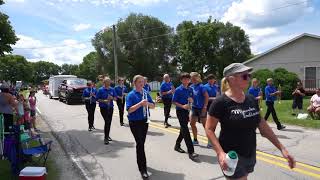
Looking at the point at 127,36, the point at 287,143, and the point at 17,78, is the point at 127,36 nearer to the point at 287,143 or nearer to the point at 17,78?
the point at 287,143

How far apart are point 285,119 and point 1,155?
1024 centimetres

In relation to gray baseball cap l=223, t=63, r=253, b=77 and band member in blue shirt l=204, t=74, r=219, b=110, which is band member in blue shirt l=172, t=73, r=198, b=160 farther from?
gray baseball cap l=223, t=63, r=253, b=77

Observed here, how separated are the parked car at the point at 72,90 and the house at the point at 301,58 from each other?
16644 mm

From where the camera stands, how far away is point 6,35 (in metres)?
13.1

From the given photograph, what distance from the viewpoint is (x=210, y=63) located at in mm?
61906

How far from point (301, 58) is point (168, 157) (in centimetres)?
2806

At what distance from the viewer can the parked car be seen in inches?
1153

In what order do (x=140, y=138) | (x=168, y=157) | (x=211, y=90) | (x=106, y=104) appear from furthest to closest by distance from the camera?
1. (x=106, y=104)
2. (x=211, y=90)
3. (x=168, y=157)
4. (x=140, y=138)

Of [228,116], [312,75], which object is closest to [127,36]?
[312,75]

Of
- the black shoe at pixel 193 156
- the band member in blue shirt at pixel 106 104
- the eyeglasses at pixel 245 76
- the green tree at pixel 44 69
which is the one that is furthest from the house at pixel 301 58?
the green tree at pixel 44 69

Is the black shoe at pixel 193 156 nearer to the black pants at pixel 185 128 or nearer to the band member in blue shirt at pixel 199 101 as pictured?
the black pants at pixel 185 128

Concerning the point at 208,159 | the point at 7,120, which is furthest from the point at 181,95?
the point at 7,120

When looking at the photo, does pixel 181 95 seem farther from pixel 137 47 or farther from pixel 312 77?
pixel 137 47

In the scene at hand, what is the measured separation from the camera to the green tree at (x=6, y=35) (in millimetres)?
12945
